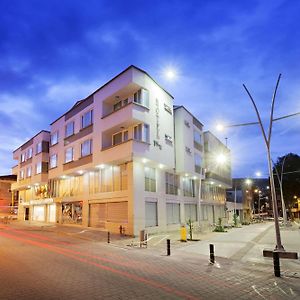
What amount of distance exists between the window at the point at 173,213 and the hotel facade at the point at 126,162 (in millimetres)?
101

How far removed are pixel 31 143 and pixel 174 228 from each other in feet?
93.7

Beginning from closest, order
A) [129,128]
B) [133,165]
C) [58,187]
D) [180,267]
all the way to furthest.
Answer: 1. [180,267]
2. [133,165]
3. [129,128]
4. [58,187]

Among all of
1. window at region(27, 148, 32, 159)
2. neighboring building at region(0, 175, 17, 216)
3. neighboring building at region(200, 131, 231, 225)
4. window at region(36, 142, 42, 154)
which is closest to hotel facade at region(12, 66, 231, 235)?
neighboring building at region(200, 131, 231, 225)

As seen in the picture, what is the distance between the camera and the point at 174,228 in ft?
105

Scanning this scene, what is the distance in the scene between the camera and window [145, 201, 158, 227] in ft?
90.9

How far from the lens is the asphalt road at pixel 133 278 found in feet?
26.4

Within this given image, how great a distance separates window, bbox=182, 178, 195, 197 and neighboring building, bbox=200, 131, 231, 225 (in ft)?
14.2

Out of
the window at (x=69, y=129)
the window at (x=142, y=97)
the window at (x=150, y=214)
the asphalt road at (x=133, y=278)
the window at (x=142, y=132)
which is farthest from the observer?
the window at (x=69, y=129)

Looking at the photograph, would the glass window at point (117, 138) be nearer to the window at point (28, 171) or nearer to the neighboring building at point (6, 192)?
the window at point (28, 171)

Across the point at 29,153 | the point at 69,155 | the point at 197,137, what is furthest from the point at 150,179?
the point at 29,153

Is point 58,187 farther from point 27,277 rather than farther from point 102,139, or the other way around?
point 27,277

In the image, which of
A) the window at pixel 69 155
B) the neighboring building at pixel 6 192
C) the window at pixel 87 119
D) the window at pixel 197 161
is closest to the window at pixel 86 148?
the window at pixel 87 119

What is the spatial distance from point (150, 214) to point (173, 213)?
5.16 m

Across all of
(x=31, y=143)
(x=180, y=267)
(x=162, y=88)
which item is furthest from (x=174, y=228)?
(x=31, y=143)
